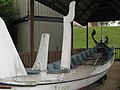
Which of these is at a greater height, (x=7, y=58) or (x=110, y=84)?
(x=7, y=58)

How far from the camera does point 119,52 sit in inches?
864

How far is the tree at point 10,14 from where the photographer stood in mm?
16719

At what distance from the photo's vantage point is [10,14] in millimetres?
17000

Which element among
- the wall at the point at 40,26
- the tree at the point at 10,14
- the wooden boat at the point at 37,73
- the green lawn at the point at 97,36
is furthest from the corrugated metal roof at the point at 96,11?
the green lawn at the point at 97,36

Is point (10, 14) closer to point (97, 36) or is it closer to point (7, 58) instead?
point (7, 58)

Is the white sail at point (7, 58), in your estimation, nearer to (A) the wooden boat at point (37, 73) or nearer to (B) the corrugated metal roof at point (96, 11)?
(A) the wooden boat at point (37, 73)

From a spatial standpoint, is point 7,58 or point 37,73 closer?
point 7,58

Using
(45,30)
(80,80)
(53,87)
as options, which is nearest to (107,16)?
(45,30)

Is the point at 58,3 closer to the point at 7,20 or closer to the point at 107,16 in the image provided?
the point at 7,20

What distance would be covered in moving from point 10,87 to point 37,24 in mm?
10165

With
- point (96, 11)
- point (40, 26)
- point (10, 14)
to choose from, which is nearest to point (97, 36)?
point (96, 11)

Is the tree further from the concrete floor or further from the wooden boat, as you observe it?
the wooden boat

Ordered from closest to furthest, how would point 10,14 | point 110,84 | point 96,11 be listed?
point 110,84, point 10,14, point 96,11

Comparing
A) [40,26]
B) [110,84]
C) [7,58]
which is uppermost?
[40,26]
